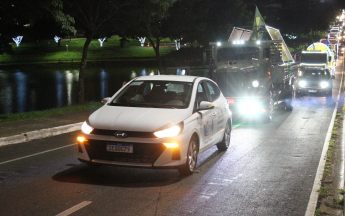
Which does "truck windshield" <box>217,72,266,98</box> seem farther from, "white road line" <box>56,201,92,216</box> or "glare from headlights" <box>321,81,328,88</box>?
"glare from headlights" <box>321,81,328,88</box>

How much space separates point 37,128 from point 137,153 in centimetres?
651

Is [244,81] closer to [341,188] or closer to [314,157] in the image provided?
[314,157]

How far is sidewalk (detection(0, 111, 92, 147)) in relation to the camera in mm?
11344

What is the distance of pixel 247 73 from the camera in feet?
51.5

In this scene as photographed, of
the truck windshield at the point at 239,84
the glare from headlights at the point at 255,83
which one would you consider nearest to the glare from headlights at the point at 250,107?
the truck windshield at the point at 239,84

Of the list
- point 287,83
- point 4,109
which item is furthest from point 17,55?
point 287,83

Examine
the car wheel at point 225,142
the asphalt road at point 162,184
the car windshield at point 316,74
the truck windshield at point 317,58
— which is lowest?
the asphalt road at point 162,184

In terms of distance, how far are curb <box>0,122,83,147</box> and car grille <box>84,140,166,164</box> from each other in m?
4.78

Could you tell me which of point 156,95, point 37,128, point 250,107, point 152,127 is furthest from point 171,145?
point 250,107

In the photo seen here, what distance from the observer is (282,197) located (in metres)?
6.55

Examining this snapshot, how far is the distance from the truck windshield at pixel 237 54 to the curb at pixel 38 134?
19.0 ft

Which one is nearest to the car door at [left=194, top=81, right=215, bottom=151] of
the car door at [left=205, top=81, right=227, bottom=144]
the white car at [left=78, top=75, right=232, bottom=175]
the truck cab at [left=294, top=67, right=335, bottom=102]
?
the white car at [left=78, top=75, right=232, bottom=175]

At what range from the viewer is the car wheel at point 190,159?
750cm

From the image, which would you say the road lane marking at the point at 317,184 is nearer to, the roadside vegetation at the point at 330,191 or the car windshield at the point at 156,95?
the roadside vegetation at the point at 330,191
